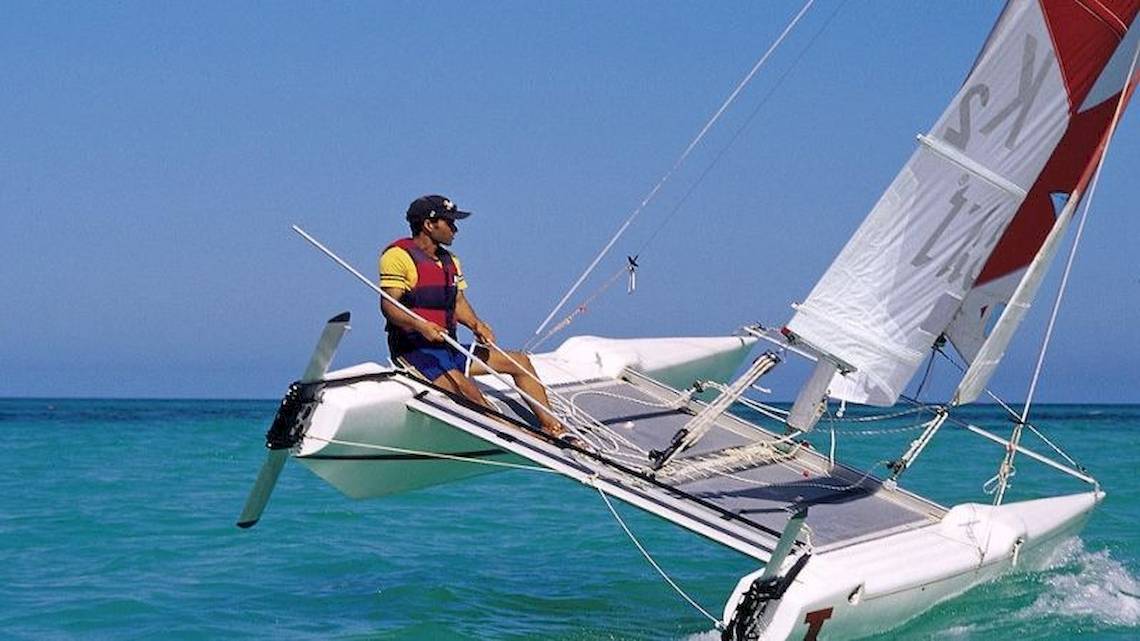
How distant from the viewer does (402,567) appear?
8969 millimetres

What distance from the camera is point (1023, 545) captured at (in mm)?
7023

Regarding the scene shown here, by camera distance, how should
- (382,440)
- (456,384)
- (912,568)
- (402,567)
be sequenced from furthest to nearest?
(402,567) < (456,384) < (382,440) < (912,568)

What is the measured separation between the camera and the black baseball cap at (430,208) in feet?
23.2

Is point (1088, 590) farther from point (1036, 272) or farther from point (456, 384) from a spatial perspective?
point (456, 384)

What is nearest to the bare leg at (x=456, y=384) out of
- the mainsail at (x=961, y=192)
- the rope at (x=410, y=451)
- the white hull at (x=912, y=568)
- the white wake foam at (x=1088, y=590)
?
the rope at (x=410, y=451)

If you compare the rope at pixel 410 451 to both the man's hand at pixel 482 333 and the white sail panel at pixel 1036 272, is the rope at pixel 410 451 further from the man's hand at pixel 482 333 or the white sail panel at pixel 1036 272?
the white sail panel at pixel 1036 272

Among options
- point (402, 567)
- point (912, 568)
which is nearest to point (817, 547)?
point (912, 568)

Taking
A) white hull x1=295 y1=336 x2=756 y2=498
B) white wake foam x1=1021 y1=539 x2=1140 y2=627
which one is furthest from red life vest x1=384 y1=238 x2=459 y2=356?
white wake foam x1=1021 y1=539 x2=1140 y2=627

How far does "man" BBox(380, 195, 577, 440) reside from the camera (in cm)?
687

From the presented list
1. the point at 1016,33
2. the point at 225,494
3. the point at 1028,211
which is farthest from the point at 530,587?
the point at 225,494

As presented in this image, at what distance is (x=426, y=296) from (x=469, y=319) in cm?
40

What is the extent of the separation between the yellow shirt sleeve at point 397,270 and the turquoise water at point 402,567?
1.65m

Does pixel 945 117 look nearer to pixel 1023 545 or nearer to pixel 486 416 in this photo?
pixel 1023 545

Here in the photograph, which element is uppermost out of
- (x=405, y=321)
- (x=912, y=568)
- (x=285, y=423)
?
(x=912, y=568)
